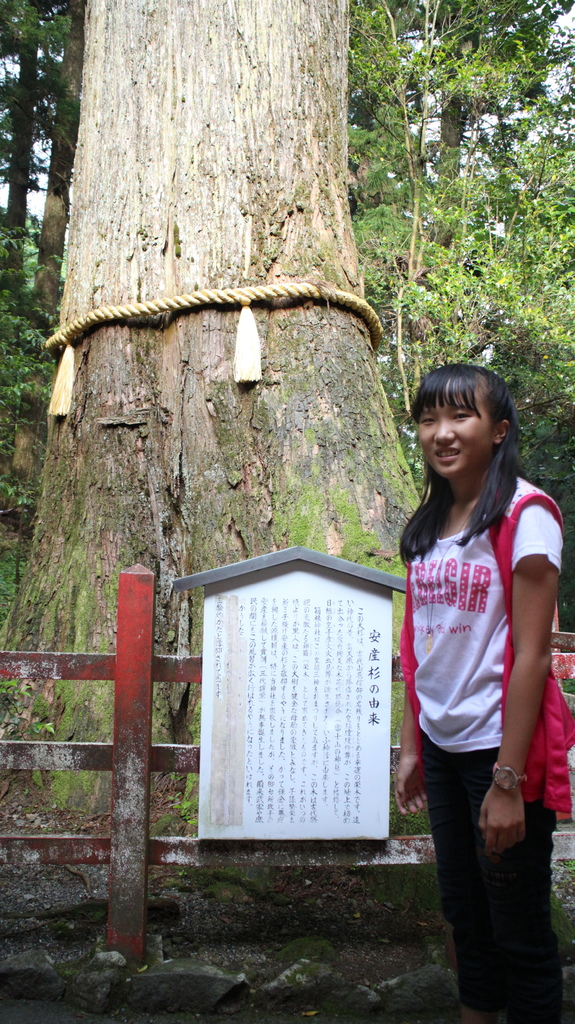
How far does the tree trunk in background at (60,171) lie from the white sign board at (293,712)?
30.8ft

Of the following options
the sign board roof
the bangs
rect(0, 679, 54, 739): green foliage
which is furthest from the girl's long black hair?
rect(0, 679, 54, 739): green foliage

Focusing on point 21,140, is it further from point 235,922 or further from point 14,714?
point 235,922

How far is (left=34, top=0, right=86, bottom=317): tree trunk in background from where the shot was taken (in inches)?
422

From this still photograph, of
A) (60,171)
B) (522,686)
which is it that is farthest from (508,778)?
(60,171)

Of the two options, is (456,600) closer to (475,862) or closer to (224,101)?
(475,862)

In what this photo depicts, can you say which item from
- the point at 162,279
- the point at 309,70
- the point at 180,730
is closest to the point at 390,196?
the point at 309,70

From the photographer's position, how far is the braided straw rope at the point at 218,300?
325cm

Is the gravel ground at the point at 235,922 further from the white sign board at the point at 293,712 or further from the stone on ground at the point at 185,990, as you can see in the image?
the white sign board at the point at 293,712

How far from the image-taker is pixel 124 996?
6.93ft

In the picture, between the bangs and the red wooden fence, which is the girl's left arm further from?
the red wooden fence

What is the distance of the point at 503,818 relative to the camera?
4.57ft

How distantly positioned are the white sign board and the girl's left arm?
81 centimetres

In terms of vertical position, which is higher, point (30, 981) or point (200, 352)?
point (200, 352)

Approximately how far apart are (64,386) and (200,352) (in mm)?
744
